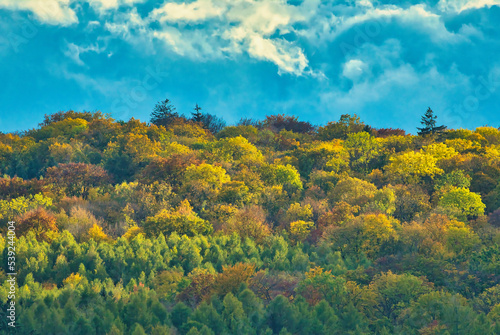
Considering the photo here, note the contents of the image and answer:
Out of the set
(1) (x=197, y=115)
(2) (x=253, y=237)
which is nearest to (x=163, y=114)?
(1) (x=197, y=115)

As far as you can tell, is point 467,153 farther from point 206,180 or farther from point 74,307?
point 74,307

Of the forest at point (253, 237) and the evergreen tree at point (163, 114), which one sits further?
the evergreen tree at point (163, 114)

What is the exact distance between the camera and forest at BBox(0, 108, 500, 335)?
3722 cm

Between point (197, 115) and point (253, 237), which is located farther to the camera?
point (197, 115)

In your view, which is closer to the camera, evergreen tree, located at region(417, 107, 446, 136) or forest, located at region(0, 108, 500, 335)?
forest, located at region(0, 108, 500, 335)

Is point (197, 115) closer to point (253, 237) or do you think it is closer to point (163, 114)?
point (163, 114)

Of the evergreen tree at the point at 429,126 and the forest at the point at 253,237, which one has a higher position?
the evergreen tree at the point at 429,126

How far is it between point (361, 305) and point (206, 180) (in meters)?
33.2

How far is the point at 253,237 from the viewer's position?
2223 inches

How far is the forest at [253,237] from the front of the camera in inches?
1465

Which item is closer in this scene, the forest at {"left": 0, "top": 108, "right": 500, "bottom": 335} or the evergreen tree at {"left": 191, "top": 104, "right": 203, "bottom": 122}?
the forest at {"left": 0, "top": 108, "right": 500, "bottom": 335}

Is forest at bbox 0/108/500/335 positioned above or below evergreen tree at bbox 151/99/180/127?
below

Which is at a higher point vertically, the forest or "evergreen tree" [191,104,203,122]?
"evergreen tree" [191,104,203,122]

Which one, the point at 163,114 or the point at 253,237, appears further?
the point at 163,114
